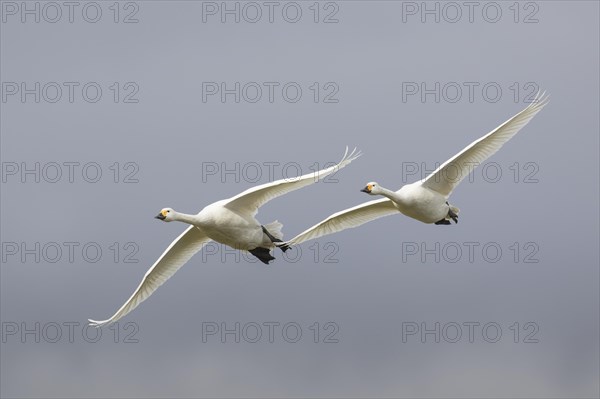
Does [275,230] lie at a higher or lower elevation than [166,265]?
higher

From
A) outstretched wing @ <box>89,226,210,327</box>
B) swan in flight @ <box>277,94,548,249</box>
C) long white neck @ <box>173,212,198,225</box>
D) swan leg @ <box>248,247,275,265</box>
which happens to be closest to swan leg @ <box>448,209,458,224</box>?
swan in flight @ <box>277,94,548,249</box>

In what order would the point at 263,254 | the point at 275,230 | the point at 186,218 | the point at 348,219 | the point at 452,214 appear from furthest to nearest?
the point at 348,219
the point at 452,214
the point at 263,254
the point at 275,230
the point at 186,218

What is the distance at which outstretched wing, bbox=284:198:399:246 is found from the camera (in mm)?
51156

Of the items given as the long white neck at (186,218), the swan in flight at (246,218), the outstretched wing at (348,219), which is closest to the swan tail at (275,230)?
the swan in flight at (246,218)

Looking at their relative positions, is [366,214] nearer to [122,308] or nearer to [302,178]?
[302,178]

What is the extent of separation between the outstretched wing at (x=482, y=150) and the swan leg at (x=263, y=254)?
4.54 metres

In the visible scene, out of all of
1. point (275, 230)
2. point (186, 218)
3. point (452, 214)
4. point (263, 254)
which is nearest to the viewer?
point (186, 218)

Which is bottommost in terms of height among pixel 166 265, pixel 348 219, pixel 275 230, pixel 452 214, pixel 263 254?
pixel 166 265

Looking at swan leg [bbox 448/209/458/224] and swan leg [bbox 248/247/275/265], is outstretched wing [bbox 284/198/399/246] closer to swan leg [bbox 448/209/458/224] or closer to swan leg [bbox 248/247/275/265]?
swan leg [bbox 248/247/275/265]

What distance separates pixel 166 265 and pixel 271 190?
15.2ft

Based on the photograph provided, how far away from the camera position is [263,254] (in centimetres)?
4972

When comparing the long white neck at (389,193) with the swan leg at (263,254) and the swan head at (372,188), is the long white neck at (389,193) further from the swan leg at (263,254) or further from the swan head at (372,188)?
the swan leg at (263,254)

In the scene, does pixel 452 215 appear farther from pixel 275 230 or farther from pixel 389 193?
pixel 275 230

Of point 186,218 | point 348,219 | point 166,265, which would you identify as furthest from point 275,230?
point 166,265
